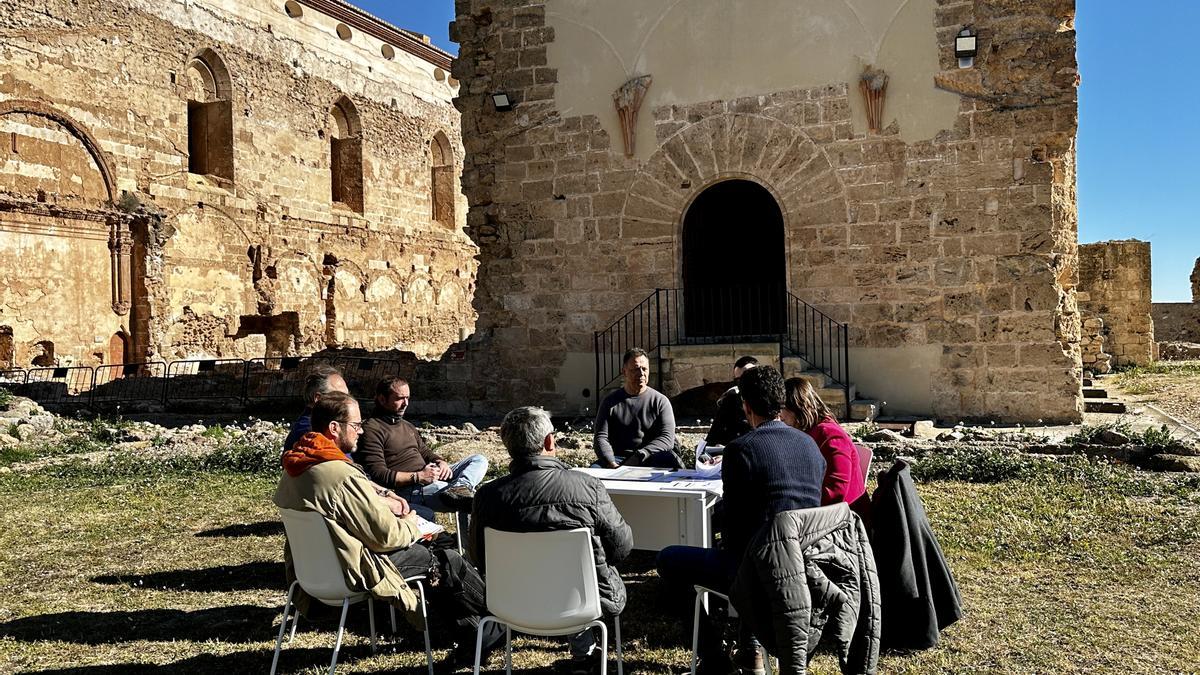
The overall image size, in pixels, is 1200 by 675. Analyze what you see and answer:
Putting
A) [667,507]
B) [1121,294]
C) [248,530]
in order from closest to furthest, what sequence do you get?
1. [667,507]
2. [248,530]
3. [1121,294]

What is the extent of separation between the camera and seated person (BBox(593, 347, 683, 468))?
6.34 metres

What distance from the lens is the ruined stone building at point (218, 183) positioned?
1603cm

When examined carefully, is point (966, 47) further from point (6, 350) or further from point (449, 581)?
point (6, 350)

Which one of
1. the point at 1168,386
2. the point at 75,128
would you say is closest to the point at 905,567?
the point at 1168,386

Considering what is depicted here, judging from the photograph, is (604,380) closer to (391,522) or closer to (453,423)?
(453,423)

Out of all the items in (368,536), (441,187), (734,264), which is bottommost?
(368,536)

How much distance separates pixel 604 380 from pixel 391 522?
8.71 metres

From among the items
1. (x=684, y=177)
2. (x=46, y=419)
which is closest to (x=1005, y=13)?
(x=684, y=177)

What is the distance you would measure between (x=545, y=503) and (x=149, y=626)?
8.00 ft

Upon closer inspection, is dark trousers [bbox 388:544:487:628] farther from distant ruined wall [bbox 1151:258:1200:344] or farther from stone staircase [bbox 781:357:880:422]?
distant ruined wall [bbox 1151:258:1200:344]

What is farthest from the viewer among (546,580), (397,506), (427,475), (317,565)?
(427,475)

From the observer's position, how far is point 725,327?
12711 mm

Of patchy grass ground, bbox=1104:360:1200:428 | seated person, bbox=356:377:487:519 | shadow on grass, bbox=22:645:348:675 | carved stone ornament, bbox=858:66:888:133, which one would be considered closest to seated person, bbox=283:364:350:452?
seated person, bbox=356:377:487:519

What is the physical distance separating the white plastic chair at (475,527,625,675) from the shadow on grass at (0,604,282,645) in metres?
1.63
